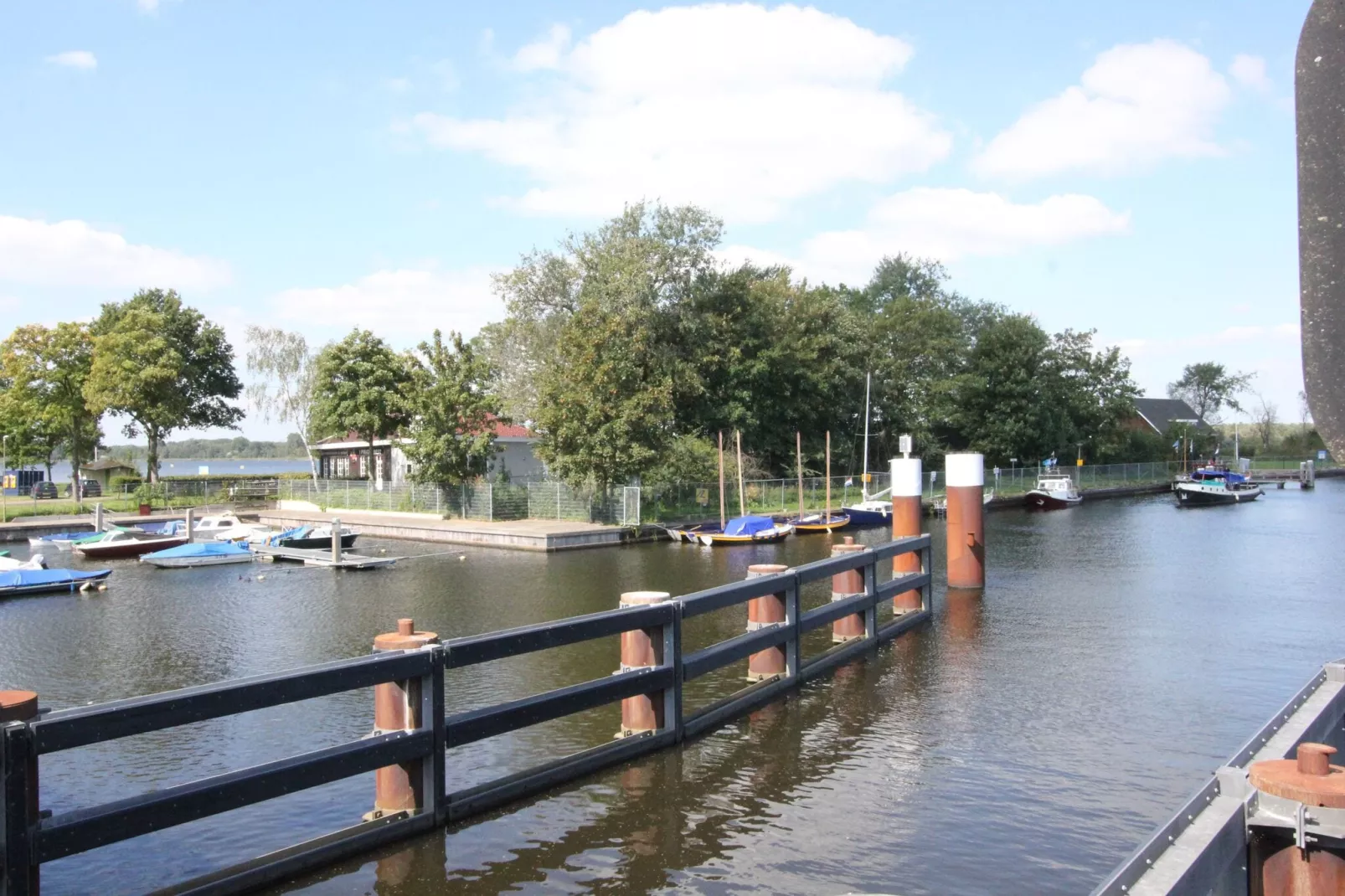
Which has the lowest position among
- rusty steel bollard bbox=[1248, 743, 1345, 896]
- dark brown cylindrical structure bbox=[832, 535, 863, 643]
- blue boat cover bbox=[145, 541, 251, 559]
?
blue boat cover bbox=[145, 541, 251, 559]

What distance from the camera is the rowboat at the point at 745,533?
3584cm

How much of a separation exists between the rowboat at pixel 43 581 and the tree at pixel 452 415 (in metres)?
18.5

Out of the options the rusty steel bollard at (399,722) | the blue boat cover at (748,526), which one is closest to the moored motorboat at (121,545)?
the blue boat cover at (748,526)

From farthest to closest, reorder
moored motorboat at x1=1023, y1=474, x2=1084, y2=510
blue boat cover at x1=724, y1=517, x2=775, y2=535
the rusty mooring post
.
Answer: moored motorboat at x1=1023, y1=474, x2=1084, y2=510
blue boat cover at x1=724, y1=517, x2=775, y2=535
the rusty mooring post

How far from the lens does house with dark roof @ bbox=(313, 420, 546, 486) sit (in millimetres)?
55062

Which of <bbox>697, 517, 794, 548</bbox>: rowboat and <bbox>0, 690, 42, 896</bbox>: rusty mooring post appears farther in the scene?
<bbox>697, 517, 794, 548</bbox>: rowboat

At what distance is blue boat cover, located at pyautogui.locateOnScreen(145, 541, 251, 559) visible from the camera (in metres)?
30.8

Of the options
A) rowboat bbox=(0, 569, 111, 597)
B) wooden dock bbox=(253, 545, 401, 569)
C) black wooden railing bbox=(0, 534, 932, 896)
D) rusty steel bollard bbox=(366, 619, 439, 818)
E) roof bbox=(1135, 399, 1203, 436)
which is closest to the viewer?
black wooden railing bbox=(0, 534, 932, 896)

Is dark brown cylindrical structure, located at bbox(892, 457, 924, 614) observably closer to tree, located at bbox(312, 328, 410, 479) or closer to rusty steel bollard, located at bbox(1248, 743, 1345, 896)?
rusty steel bollard, located at bbox(1248, 743, 1345, 896)

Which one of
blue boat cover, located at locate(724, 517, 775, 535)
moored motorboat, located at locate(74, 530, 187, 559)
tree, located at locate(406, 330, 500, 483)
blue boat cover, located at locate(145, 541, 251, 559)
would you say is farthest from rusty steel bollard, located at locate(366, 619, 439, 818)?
tree, located at locate(406, 330, 500, 483)

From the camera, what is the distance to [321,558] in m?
30.4

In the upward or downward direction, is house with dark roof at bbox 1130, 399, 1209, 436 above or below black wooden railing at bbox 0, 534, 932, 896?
above

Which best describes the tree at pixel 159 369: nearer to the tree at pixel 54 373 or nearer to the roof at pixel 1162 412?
the tree at pixel 54 373

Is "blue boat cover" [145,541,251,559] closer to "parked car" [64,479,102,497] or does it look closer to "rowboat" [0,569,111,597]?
"rowboat" [0,569,111,597]
